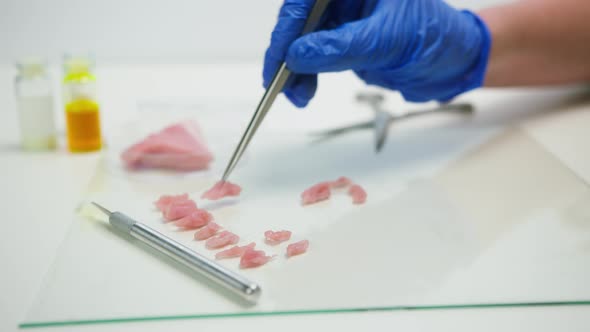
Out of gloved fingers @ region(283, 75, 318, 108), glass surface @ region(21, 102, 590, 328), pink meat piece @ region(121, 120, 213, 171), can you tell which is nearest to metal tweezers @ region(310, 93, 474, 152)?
glass surface @ region(21, 102, 590, 328)

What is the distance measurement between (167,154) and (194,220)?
282 millimetres

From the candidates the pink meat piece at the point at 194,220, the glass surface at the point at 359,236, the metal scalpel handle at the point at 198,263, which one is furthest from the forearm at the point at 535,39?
the metal scalpel handle at the point at 198,263

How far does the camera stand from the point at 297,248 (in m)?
0.94

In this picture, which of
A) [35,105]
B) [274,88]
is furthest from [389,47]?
[35,105]

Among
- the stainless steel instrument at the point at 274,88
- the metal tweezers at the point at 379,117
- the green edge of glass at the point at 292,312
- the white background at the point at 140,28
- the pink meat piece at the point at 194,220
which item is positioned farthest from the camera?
the white background at the point at 140,28

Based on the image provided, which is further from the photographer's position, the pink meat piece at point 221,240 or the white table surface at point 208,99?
the pink meat piece at point 221,240

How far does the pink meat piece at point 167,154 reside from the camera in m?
1.25

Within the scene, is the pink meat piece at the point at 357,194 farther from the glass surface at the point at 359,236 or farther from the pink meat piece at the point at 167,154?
the pink meat piece at the point at 167,154

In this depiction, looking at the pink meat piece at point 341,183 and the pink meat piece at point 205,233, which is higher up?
the pink meat piece at point 205,233

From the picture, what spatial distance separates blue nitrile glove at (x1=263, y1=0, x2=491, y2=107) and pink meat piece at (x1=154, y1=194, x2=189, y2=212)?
0.29m

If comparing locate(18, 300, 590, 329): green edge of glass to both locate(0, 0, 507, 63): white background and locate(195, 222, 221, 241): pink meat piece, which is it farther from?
locate(0, 0, 507, 63): white background

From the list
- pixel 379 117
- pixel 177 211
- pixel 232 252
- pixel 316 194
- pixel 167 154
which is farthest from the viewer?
pixel 379 117

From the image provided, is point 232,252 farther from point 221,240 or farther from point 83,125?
point 83,125

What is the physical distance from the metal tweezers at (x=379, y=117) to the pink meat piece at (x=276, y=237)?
47 centimetres
